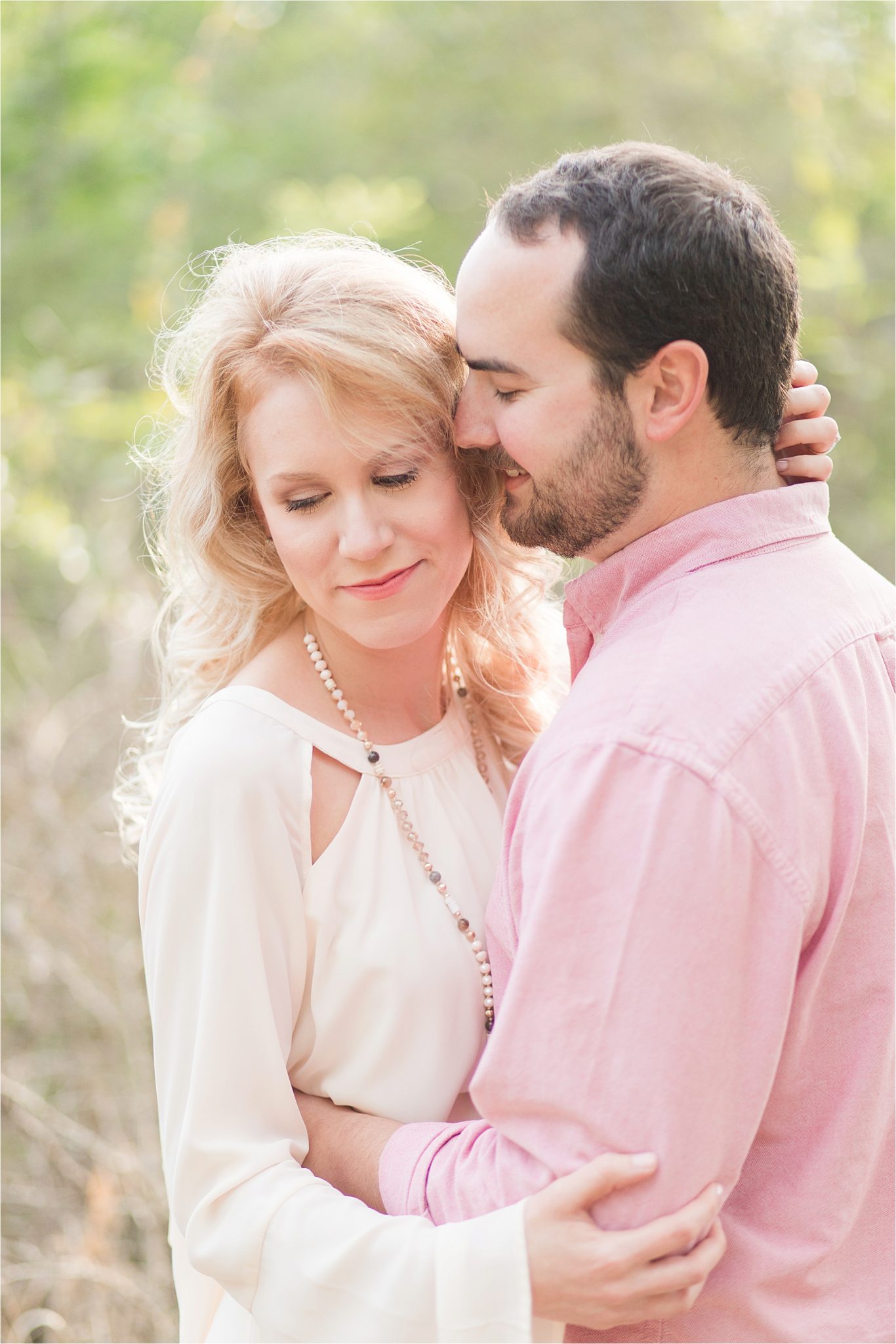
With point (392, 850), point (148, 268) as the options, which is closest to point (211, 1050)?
point (392, 850)

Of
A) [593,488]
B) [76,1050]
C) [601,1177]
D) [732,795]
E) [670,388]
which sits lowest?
[76,1050]

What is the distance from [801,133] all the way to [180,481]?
6352mm

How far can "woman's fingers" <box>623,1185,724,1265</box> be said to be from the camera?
140cm

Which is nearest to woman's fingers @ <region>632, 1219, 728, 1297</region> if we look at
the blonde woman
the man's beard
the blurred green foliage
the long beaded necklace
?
the blonde woman

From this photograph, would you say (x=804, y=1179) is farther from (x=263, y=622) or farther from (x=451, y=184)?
(x=451, y=184)

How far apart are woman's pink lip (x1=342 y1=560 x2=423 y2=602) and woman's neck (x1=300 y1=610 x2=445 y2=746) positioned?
19 centimetres

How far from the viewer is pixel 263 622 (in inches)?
91.7

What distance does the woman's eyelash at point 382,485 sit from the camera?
1996 mm

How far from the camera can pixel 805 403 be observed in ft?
6.07

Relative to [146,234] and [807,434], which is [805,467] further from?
[146,234]

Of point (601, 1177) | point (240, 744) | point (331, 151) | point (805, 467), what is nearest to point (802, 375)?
point (805, 467)

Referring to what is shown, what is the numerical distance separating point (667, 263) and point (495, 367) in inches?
11.1

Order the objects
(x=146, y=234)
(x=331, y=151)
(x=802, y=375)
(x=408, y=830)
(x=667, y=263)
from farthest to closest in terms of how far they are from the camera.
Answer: (x=331, y=151) → (x=146, y=234) → (x=408, y=830) → (x=802, y=375) → (x=667, y=263)

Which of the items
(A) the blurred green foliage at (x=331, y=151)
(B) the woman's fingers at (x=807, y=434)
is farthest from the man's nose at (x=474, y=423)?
(A) the blurred green foliage at (x=331, y=151)
